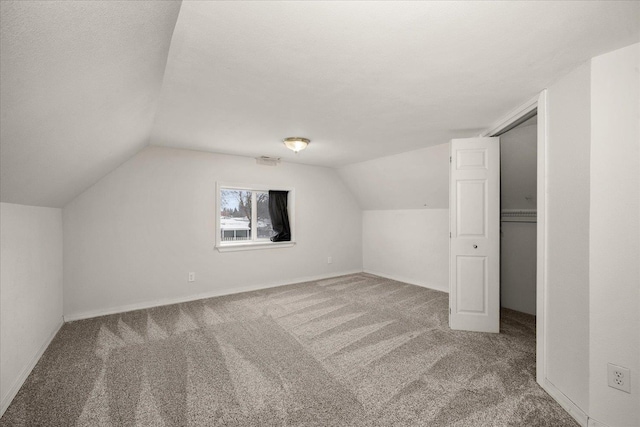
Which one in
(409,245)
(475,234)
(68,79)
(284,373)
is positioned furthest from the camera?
(409,245)

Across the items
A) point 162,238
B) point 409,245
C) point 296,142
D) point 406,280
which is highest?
point 296,142

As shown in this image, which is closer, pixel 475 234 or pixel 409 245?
pixel 475 234

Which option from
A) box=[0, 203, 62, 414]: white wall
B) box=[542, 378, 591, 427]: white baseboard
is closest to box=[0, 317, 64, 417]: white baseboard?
box=[0, 203, 62, 414]: white wall

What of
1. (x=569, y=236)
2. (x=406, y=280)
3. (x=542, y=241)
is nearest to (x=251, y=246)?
(x=406, y=280)

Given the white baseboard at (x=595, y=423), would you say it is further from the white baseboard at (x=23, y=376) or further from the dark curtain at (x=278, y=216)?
the dark curtain at (x=278, y=216)

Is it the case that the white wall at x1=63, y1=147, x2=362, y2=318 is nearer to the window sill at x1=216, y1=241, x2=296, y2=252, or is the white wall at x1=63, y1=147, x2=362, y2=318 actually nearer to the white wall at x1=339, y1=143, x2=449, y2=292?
the window sill at x1=216, y1=241, x2=296, y2=252

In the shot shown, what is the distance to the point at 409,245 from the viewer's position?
4.99 metres

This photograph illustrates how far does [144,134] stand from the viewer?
2971mm

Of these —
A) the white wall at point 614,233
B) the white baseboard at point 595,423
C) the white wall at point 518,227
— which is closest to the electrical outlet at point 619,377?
the white wall at point 614,233

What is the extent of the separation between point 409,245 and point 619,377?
346 centimetres

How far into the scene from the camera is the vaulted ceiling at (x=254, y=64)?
104cm

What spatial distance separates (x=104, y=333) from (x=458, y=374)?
135 inches

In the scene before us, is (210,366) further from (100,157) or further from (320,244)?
(320,244)

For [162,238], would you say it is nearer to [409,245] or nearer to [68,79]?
[68,79]
